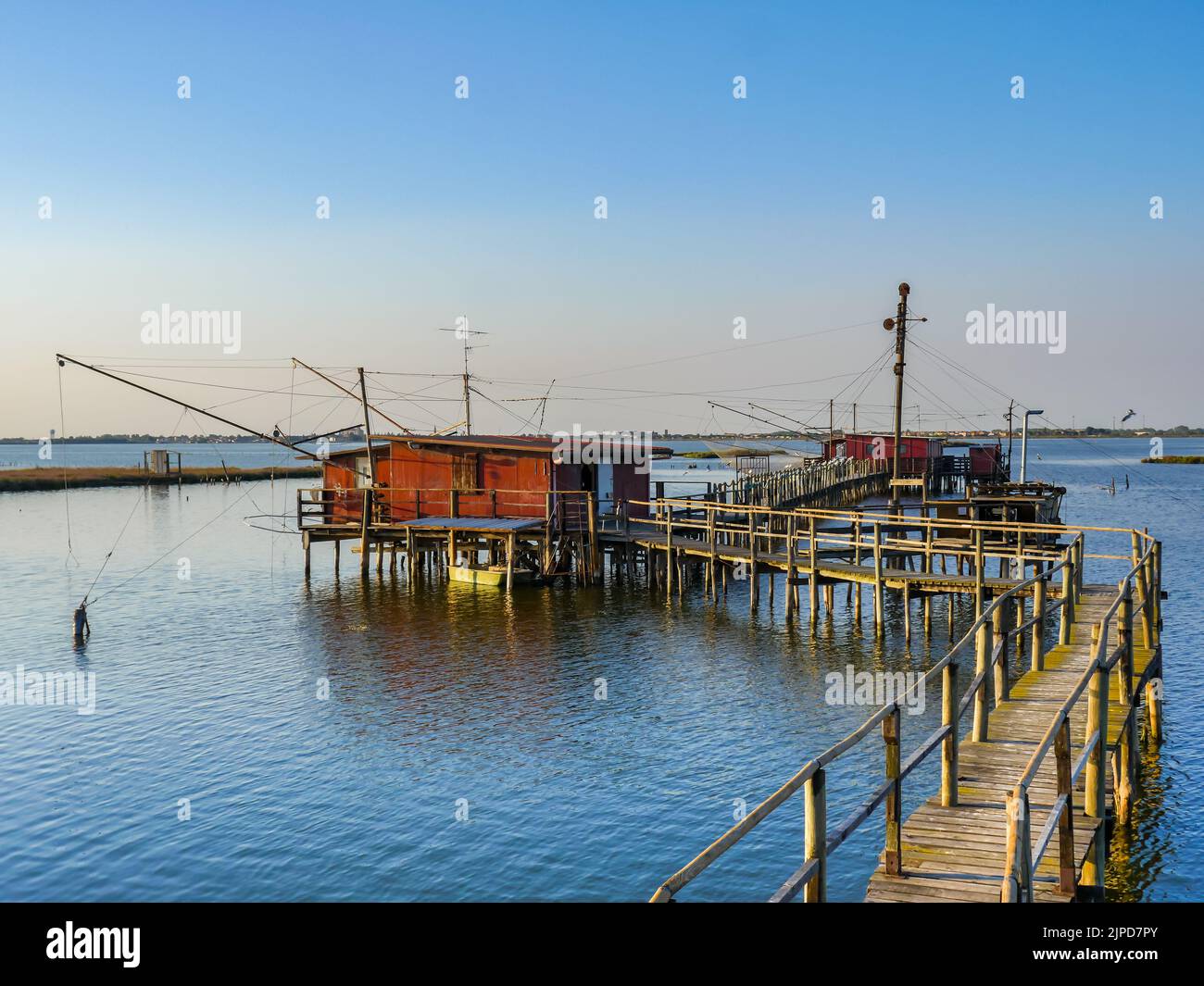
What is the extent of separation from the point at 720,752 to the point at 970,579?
10.6 metres

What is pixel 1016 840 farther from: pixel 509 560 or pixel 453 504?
pixel 453 504

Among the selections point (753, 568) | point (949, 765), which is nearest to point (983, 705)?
point (949, 765)

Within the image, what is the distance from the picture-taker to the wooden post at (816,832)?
7867 millimetres

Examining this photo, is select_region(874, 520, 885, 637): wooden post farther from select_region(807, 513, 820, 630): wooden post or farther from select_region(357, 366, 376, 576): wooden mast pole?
select_region(357, 366, 376, 576): wooden mast pole

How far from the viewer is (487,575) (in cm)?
3647

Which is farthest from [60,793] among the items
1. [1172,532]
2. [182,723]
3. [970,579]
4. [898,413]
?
[1172,532]

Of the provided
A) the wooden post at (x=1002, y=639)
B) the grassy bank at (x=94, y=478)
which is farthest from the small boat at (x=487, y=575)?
the grassy bank at (x=94, y=478)

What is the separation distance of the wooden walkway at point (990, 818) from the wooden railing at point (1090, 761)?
7.9 inches

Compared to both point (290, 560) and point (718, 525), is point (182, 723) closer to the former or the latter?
point (718, 525)

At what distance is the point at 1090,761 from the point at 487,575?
89.6ft

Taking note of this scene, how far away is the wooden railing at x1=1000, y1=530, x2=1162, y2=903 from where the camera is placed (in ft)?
25.3

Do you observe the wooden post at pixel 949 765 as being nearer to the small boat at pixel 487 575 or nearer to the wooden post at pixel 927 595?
the wooden post at pixel 927 595

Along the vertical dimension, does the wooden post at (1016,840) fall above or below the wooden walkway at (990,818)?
above

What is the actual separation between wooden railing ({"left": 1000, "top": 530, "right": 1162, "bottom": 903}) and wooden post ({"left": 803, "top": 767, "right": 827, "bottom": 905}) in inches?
52.9
